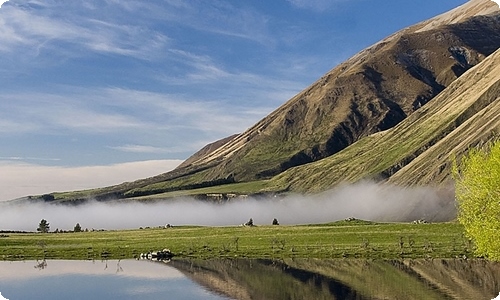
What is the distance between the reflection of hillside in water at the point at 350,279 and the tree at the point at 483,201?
515 cm

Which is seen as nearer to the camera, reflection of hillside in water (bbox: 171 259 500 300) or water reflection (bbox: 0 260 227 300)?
reflection of hillside in water (bbox: 171 259 500 300)

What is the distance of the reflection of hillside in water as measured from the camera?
58.2 metres

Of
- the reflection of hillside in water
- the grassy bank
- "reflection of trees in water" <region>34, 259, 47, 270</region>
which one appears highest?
the grassy bank

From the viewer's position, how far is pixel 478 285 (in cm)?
6038

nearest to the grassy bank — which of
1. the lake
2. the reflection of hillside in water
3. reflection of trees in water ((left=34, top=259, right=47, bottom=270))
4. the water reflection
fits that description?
reflection of trees in water ((left=34, top=259, right=47, bottom=270))

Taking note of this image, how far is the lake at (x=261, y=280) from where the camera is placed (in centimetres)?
5984

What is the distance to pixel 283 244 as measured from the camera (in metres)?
110

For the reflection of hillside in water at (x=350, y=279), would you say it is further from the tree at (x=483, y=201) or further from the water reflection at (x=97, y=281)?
the tree at (x=483, y=201)

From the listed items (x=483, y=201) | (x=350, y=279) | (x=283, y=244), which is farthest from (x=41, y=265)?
(x=483, y=201)

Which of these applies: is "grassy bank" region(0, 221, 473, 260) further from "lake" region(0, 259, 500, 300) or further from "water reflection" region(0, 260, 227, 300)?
"water reflection" region(0, 260, 227, 300)

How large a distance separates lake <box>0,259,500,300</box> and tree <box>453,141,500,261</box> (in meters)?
5.16

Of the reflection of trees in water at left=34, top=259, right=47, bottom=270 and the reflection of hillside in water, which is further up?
the reflection of trees in water at left=34, top=259, right=47, bottom=270

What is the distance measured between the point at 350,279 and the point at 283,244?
140ft

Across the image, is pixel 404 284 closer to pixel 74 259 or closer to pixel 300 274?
pixel 300 274
